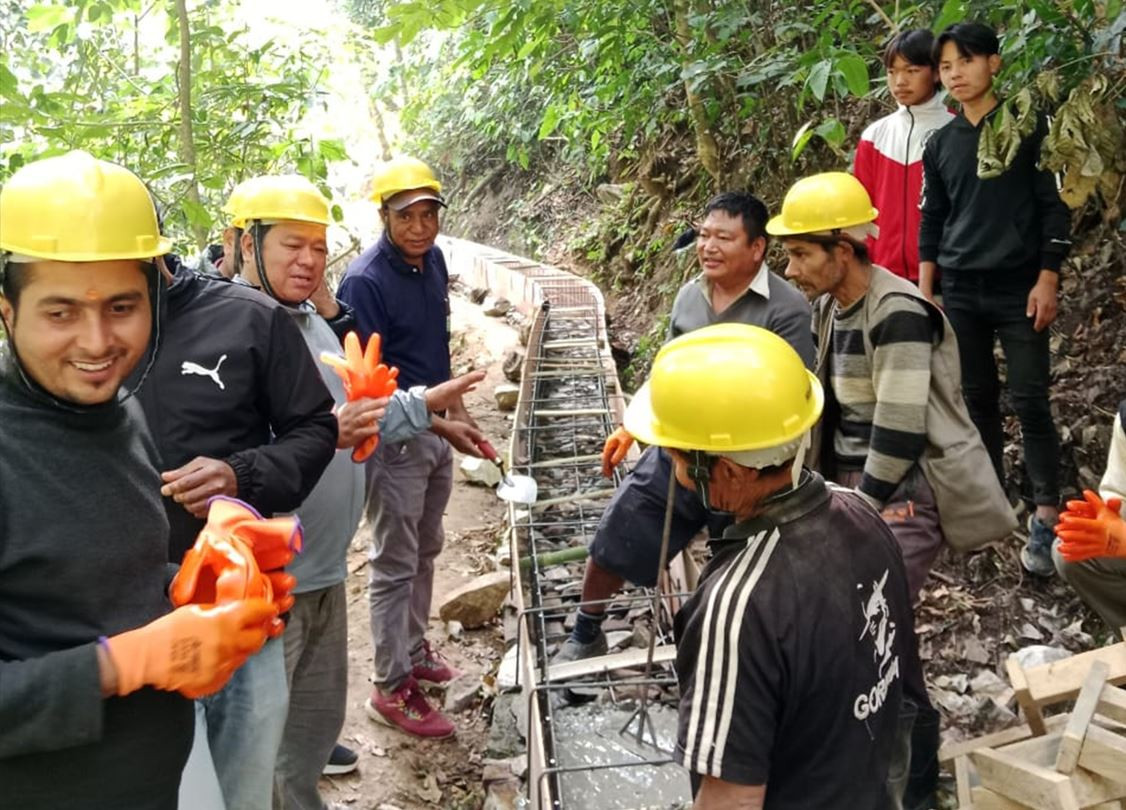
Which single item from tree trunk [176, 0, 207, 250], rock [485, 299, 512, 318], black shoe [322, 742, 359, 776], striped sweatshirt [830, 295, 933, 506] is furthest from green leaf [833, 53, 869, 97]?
rock [485, 299, 512, 318]

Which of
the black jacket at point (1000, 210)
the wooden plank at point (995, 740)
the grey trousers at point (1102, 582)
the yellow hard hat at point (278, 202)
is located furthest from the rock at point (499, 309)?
the wooden plank at point (995, 740)

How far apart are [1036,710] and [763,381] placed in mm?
1876

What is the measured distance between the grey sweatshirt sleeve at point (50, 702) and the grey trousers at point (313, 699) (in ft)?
A: 4.54

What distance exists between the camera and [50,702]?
3.97 feet

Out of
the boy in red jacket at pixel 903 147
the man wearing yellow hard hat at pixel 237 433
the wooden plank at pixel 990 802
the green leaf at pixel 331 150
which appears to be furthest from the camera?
the green leaf at pixel 331 150

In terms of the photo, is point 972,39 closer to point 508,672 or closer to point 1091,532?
point 1091,532

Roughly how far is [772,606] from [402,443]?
2.44 metres

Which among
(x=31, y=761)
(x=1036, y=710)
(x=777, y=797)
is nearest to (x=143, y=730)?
(x=31, y=761)

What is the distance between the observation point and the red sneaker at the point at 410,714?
3.93 m

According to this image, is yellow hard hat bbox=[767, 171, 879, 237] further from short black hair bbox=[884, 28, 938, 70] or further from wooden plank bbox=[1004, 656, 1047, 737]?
wooden plank bbox=[1004, 656, 1047, 737]

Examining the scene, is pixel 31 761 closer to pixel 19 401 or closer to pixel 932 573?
pixel 19 401

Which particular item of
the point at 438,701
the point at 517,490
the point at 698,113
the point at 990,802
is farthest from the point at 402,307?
the point at 698,113

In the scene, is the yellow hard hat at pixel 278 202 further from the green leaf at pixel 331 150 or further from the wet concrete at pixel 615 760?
the green leaf at pixel 331 150

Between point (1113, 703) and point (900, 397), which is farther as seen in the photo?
point (900, 397)
